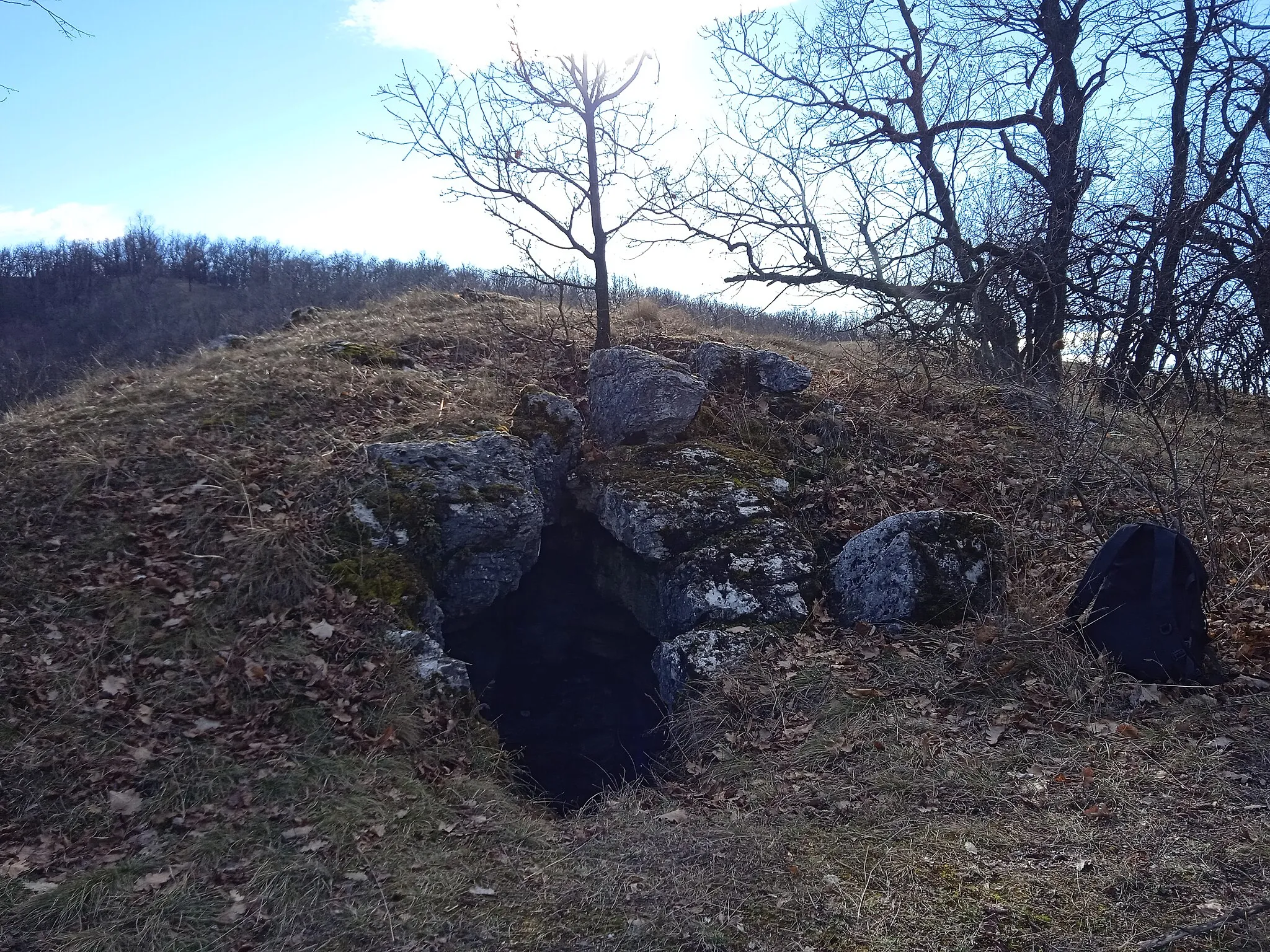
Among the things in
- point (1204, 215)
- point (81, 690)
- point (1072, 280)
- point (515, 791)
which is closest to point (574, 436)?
point (515, 791)

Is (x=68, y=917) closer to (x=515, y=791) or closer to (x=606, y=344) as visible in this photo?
(x=515, y=791)

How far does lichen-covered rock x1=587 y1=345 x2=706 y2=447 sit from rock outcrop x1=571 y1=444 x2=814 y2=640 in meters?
0.23

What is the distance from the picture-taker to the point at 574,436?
7113 mm

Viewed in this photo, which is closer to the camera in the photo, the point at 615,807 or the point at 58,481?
the point at 615,807

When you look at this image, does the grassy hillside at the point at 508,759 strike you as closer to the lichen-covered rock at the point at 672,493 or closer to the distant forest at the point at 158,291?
the lichen-covered rock at the point at 672,493

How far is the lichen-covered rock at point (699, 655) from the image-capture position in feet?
17.6

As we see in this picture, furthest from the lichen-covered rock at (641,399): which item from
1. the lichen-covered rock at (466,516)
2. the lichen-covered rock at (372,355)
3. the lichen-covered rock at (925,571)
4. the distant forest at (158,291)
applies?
the distant forest at (158,291)

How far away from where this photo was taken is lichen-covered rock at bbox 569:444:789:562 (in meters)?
6.25

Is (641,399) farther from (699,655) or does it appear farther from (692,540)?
(699,655)

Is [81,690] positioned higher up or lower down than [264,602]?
lower down

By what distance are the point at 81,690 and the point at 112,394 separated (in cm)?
441

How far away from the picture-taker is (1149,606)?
482 centimetres

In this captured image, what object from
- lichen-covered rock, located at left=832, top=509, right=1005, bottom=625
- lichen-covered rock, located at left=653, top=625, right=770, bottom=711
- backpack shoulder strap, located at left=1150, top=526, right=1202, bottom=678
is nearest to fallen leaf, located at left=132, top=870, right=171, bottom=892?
lichen-covered rock, located at left=653, top=625, right=770, bottom=711

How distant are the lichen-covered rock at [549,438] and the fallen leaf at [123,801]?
3368mm
